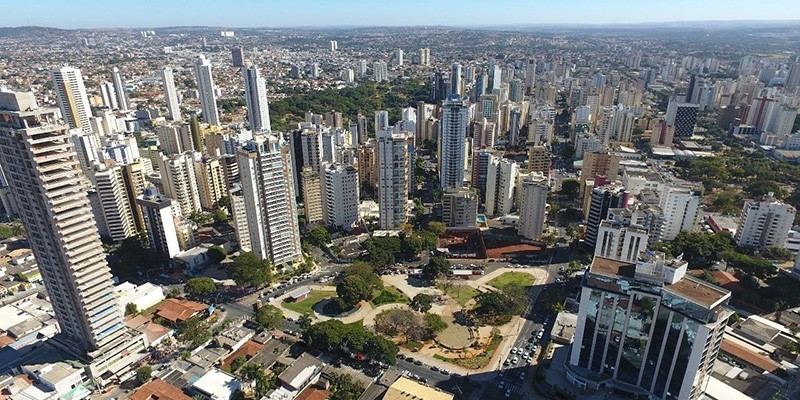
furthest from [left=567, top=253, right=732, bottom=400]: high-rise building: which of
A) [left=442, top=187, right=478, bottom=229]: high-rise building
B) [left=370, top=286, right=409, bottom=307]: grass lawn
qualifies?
[left=442, top=187, right=478, bottom=229]: high-rise building

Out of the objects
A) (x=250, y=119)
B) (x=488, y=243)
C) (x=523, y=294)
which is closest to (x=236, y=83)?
(x=250, y=119)

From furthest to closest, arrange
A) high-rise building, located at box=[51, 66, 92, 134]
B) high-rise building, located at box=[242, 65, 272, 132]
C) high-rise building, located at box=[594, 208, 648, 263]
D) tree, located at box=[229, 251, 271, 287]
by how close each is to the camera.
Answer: high-rise building, located at box=[242, 65, 272, 132] < high-rise building, located at box=[51, 66, 92, 134] < tree, located at box=[229, 251, 271, 287] < high-rise building, located at box=[594, 208, 648, 263]

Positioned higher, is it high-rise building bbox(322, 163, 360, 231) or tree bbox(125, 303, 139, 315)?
high-rise building bbox(322, 163, 360, 231)

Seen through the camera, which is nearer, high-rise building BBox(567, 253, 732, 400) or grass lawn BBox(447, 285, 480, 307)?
high-rise building BBox(567, 253, 732, 400)

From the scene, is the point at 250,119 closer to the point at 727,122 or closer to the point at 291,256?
the point at 291,256

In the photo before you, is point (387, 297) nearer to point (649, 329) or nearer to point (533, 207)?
point (533, 207)

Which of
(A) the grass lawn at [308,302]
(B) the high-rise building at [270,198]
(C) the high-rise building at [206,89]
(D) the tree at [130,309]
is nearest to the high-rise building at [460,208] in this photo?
(B) the high-rise building at [270,198]

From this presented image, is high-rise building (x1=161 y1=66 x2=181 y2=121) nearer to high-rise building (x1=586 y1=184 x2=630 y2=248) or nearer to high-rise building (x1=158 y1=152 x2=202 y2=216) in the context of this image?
high-rise building (x1=158 y1=152 x2=202 y2=216)
